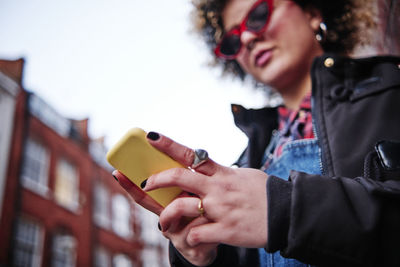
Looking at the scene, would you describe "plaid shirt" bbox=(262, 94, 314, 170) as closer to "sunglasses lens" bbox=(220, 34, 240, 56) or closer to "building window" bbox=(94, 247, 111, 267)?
"sunglasses lens" bbox=(220, 34, 240, 56)

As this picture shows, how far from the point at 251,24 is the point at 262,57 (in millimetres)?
242

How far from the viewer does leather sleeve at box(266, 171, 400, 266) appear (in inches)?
30.7

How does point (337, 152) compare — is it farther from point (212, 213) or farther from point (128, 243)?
point (128, 243)

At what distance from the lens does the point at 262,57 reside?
2.05m

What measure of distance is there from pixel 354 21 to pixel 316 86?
1.45 meters

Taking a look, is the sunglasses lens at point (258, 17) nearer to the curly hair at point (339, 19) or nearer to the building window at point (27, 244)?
the curly hair at point (339, 19)

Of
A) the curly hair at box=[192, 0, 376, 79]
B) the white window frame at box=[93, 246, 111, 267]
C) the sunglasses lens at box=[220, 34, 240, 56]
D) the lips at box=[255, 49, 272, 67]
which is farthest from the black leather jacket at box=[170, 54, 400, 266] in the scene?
the white window frame at box=[93, 246, 111, 267]

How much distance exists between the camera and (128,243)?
17.7 meters

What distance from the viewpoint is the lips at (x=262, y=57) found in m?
2.03

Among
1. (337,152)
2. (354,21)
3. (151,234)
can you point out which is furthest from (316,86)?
(151,234)

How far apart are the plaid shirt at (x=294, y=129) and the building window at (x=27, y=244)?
1137cm

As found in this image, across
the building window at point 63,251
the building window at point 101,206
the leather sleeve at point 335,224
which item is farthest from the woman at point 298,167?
the building window at point 101,206

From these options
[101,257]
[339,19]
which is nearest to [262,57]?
[339,19]

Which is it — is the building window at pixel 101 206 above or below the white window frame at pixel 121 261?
above
